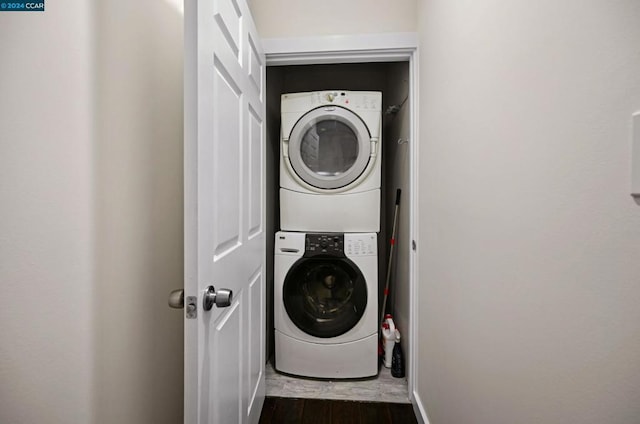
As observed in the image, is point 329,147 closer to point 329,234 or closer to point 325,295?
Answer: point 329,234

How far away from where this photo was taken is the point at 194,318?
724 mm

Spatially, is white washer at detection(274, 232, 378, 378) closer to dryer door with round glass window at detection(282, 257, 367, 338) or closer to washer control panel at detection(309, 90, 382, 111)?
dryer door with round glass window at detection(282, 257, 367, 338)

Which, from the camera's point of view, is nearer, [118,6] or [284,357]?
[118,6]

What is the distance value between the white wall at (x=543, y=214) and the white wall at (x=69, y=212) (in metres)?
1.02

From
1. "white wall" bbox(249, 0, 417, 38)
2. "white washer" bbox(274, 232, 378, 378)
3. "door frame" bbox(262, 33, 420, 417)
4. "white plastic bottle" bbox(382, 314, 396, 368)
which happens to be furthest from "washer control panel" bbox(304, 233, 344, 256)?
"white wall" bbox(249, 0, 417, 38)

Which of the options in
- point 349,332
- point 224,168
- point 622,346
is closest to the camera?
point 622,346

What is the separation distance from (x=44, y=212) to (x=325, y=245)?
1.41 metres

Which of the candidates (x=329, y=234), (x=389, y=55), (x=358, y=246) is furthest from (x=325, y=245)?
(x=389, y=55)

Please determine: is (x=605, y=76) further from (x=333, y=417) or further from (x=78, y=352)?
(x=333, y=417)

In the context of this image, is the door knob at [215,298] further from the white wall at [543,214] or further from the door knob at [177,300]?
the white wall at [543,214]

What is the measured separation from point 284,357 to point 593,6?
6.82 feet

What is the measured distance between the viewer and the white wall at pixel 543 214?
0.46m

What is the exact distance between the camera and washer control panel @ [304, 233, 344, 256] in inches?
72.6

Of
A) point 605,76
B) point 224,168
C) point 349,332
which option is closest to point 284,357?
point 349,332
